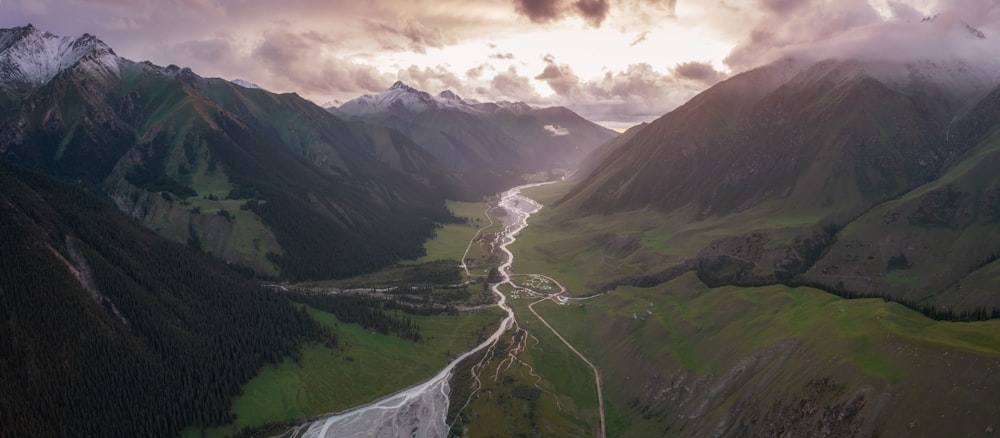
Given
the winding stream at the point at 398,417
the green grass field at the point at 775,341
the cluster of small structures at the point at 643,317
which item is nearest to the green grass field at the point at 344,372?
the winding stream at the point at 398,417

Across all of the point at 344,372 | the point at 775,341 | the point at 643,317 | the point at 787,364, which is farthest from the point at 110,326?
the point at 775,341

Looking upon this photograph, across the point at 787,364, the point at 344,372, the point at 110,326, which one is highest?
the point at 110,326

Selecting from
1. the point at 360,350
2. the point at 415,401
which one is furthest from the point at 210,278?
the point at 415,401

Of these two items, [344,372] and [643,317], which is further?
[643,317]

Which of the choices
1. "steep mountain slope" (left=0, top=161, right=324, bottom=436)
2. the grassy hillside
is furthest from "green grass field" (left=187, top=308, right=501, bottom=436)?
the grassy hillside

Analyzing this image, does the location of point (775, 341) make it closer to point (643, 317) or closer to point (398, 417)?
point (643, 317)
